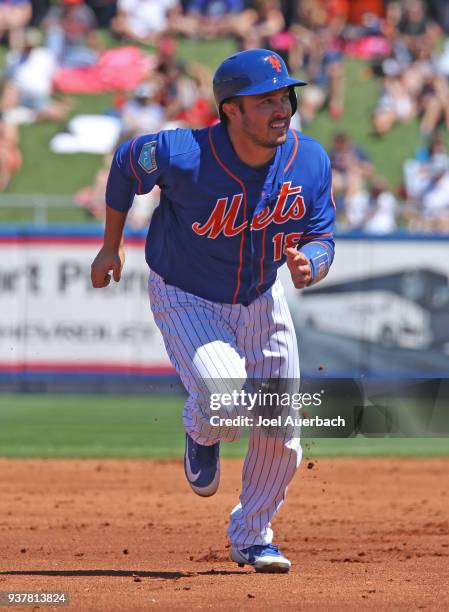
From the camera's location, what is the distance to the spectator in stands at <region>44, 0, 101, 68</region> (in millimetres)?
17156

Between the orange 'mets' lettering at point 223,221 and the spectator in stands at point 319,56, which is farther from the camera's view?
the spectator in stands at point 319,56

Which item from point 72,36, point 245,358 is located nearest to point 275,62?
point 245,358

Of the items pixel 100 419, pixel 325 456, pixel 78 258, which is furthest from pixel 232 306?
pixel 78 258

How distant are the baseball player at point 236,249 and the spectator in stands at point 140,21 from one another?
1300 cm

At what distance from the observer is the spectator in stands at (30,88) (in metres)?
16.6

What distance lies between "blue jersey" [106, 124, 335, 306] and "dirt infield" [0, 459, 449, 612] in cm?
97

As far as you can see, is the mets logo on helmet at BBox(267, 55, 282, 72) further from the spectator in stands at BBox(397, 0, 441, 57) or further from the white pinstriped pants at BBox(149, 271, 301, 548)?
the spectator in stands at BBox(397, 0, 441, 57)

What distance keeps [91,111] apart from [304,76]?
9.89 ft

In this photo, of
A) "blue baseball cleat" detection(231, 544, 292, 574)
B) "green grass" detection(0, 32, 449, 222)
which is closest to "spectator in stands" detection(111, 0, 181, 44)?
"green grass" detection(0, 32, 449, 222)

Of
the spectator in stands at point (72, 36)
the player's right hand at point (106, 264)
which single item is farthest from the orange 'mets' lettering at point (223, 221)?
the spectator in stands at point (72, 36)

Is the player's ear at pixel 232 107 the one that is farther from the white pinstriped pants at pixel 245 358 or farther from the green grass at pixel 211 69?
the green grass at pixel 211 69

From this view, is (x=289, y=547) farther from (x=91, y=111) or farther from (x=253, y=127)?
(x=91, y=111)

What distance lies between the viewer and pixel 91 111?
1689 cm

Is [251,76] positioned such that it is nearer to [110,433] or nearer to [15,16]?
[110,433]
